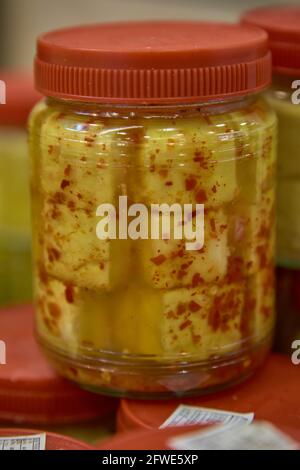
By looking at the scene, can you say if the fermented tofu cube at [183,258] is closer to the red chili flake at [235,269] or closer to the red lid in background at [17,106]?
the red chili flake at [235,269]

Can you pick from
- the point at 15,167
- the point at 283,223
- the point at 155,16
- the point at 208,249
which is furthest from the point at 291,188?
the point at 155,16

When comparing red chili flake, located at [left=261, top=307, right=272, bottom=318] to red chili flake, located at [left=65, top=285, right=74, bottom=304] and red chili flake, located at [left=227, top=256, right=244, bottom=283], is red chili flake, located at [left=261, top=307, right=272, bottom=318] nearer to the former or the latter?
red chili flake, located at [left=227, top=256, right=244, bottom=283]

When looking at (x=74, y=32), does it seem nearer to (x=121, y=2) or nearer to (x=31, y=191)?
(x=31, y=191)

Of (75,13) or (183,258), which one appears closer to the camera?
(183,258)

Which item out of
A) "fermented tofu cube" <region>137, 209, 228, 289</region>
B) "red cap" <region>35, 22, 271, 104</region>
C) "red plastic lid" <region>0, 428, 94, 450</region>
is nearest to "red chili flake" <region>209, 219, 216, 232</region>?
"fermented tofu cube" <region>137, 209, 228, 289</region>

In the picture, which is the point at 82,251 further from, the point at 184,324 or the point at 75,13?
the point at 75,13

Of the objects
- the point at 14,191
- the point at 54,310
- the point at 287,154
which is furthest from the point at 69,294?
the point at 14,191
